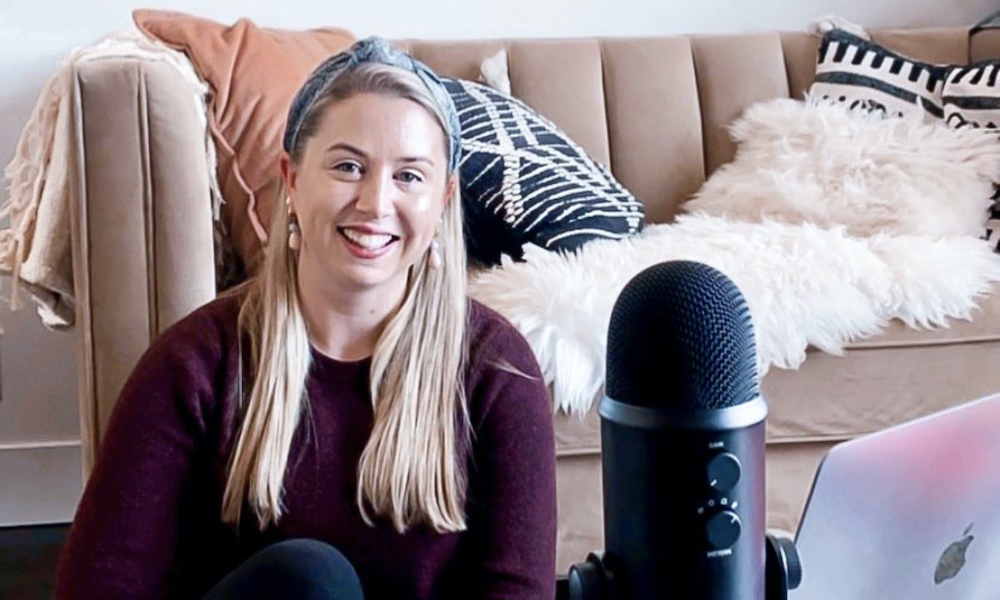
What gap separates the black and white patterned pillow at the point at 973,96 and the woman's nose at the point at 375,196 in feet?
4.73

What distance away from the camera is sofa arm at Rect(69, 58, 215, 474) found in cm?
138

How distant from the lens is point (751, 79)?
7.53ft

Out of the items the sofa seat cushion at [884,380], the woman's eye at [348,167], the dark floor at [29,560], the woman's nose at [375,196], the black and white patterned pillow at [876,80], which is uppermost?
the woman's eye at [348,167]

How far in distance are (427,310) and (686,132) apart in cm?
122

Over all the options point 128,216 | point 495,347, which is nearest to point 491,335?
point 495,347

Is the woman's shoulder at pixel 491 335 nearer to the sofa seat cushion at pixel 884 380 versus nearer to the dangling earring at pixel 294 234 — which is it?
the dangling earring at pixel 294 234

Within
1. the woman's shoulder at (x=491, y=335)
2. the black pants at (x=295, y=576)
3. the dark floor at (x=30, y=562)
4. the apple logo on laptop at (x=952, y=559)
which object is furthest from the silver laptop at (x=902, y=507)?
the dark floor at (x=30, y=562)

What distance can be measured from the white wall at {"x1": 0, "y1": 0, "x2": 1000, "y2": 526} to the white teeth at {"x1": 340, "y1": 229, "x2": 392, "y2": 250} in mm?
1322

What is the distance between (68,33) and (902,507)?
6.31 feet

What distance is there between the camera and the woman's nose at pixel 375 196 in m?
1.07

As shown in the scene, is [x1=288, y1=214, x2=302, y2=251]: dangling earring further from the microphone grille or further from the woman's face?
the microphone grille

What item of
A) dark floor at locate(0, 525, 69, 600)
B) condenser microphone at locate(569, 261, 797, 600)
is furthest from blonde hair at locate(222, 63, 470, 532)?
dark floor at locate(0, 525, 69, 600)

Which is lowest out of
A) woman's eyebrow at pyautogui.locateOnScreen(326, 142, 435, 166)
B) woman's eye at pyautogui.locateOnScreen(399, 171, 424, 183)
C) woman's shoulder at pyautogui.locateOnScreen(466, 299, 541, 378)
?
woman's shoulder at pyautogui.locateOnScreen(466, 299, 541, 378)

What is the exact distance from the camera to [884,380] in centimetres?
168
